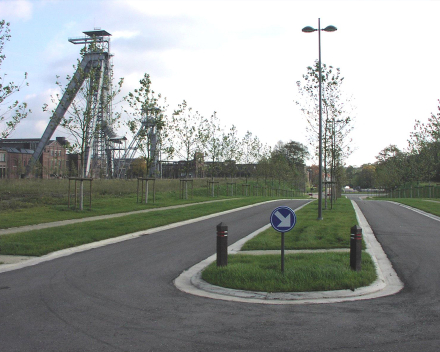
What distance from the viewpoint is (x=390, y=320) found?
603cm

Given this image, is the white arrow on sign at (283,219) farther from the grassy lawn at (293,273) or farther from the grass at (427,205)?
the grass at (427,205)

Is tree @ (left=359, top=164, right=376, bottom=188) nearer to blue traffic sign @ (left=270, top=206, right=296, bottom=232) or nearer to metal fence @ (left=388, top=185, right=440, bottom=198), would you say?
metal fence @ (left=388, top=185, right=440, bottom=198)

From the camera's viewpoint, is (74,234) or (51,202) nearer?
(74,234)

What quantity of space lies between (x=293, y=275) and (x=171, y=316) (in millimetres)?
2876

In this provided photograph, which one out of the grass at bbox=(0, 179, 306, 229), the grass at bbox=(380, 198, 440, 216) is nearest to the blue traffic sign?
the grass at bbox=(0, 179, 306, 229)

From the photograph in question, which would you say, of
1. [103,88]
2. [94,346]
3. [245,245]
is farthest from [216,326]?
[103,88]

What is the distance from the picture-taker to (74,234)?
14148 mm

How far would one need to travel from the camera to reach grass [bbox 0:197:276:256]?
1171 centimetres

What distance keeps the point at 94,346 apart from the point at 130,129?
22.3 meters

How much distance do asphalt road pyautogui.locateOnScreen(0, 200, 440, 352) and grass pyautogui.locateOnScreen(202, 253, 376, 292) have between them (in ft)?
2.59

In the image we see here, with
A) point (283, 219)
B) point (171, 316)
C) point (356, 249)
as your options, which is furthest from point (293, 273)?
point (171, 316)

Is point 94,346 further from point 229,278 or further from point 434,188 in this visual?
point 434,188

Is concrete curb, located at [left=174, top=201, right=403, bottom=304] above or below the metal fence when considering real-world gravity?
below

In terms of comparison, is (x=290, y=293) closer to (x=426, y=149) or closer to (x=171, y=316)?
(x=171, y=316)
